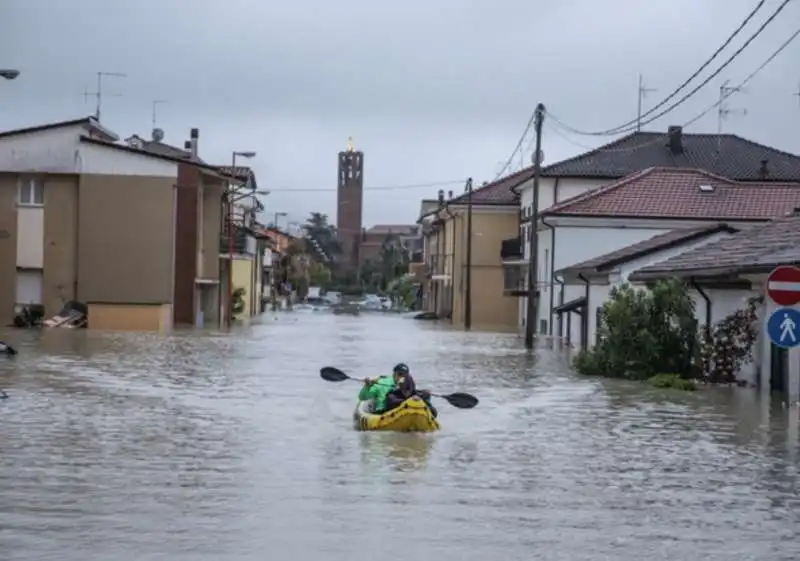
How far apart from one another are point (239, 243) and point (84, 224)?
19.3 metres

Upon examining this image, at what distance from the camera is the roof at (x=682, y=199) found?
58406 millimetres

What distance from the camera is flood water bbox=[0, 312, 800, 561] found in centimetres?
1138

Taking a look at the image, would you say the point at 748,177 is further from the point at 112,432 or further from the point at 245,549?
the point at 245,549

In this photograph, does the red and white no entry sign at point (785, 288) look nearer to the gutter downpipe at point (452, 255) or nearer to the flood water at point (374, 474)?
the flood water at point (374, 474)

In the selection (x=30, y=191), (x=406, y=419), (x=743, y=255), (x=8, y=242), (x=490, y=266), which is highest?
(x=30, y=191)

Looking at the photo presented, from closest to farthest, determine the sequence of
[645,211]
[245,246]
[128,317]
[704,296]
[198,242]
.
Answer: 1. [704,296]
2. [128,317]
3. [645,211]
4. [198,242]
5. [245,246]

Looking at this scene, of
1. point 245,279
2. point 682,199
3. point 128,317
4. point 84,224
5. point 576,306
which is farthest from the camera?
point 245,279

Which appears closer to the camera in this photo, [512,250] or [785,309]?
[785,309]

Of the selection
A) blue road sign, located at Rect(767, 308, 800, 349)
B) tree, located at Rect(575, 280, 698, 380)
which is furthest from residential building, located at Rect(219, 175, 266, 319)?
blue road sign, located at Rect(767, 308, 800, 349)

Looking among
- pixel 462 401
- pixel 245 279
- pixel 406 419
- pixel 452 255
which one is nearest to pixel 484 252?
pixel 452 255

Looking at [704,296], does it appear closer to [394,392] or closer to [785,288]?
[785,288]

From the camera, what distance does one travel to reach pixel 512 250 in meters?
79.8

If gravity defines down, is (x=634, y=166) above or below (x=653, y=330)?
above

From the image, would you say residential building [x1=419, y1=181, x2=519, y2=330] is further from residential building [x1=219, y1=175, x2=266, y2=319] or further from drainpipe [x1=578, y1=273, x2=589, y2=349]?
drainpipe [x1=578, y1=273, x2=589, y2=349]
